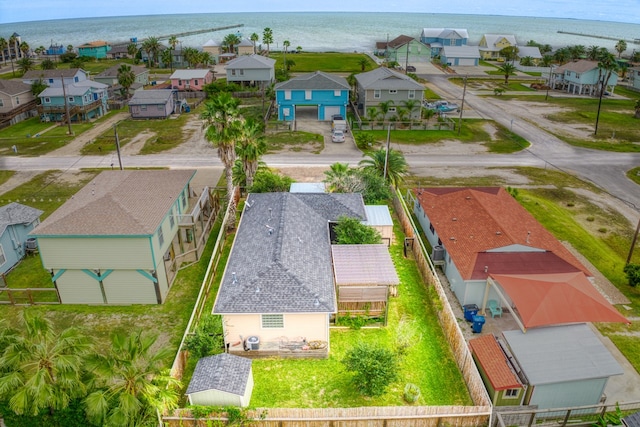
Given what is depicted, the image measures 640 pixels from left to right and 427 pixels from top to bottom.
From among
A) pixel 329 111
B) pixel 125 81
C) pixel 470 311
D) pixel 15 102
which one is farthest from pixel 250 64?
pixel 470 311

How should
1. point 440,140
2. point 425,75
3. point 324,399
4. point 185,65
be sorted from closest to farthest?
point 324,399 → point 440,140 → point 425,75 → point 185,65

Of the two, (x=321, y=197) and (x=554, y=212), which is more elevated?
(x=321, y=197)

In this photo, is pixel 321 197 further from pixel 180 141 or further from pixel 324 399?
pixel 180 141

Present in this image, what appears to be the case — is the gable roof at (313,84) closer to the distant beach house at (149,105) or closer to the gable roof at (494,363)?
the distant beach house at (149,105)

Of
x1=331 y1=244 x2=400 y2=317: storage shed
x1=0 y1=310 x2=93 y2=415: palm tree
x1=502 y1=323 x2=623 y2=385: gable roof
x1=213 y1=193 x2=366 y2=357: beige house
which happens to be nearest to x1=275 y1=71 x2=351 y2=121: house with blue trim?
x1=213 y1=193 x2=366 y2=357: beige house

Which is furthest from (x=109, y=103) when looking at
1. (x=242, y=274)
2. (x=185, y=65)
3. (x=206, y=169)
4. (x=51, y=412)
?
(x=51, y=412)
